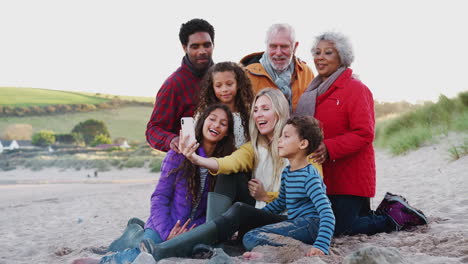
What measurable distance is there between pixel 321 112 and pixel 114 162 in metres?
22.1

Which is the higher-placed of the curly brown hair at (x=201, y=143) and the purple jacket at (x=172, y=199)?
the curly brown hair at (x=201, y=143)

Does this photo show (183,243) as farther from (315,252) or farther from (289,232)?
(315,252)

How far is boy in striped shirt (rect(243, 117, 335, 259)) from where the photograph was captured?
308 cm

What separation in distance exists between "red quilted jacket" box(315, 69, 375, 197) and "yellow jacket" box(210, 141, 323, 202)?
0.98 feet

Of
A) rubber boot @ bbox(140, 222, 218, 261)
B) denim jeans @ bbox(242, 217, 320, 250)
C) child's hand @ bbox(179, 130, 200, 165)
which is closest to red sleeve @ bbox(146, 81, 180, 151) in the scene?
child's hand @ bbox(179, 130, 200, 165)

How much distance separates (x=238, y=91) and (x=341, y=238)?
4.83 feet

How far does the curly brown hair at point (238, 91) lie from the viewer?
3.82m

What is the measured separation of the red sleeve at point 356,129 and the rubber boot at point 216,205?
0.85m

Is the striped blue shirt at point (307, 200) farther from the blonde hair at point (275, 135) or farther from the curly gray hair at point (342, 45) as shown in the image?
the curly gray hair at point (342, 45)

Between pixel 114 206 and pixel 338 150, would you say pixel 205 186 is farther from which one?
pixel 114 206

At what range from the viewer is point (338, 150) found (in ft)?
11.2

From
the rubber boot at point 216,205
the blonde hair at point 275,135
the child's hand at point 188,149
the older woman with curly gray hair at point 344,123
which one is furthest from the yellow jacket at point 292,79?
the rubber boot at point 216,205

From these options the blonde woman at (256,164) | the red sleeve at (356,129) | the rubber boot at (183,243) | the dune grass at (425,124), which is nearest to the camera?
the rubber boot at (183,243)

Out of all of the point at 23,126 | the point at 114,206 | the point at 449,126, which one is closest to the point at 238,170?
the point at 114,206
